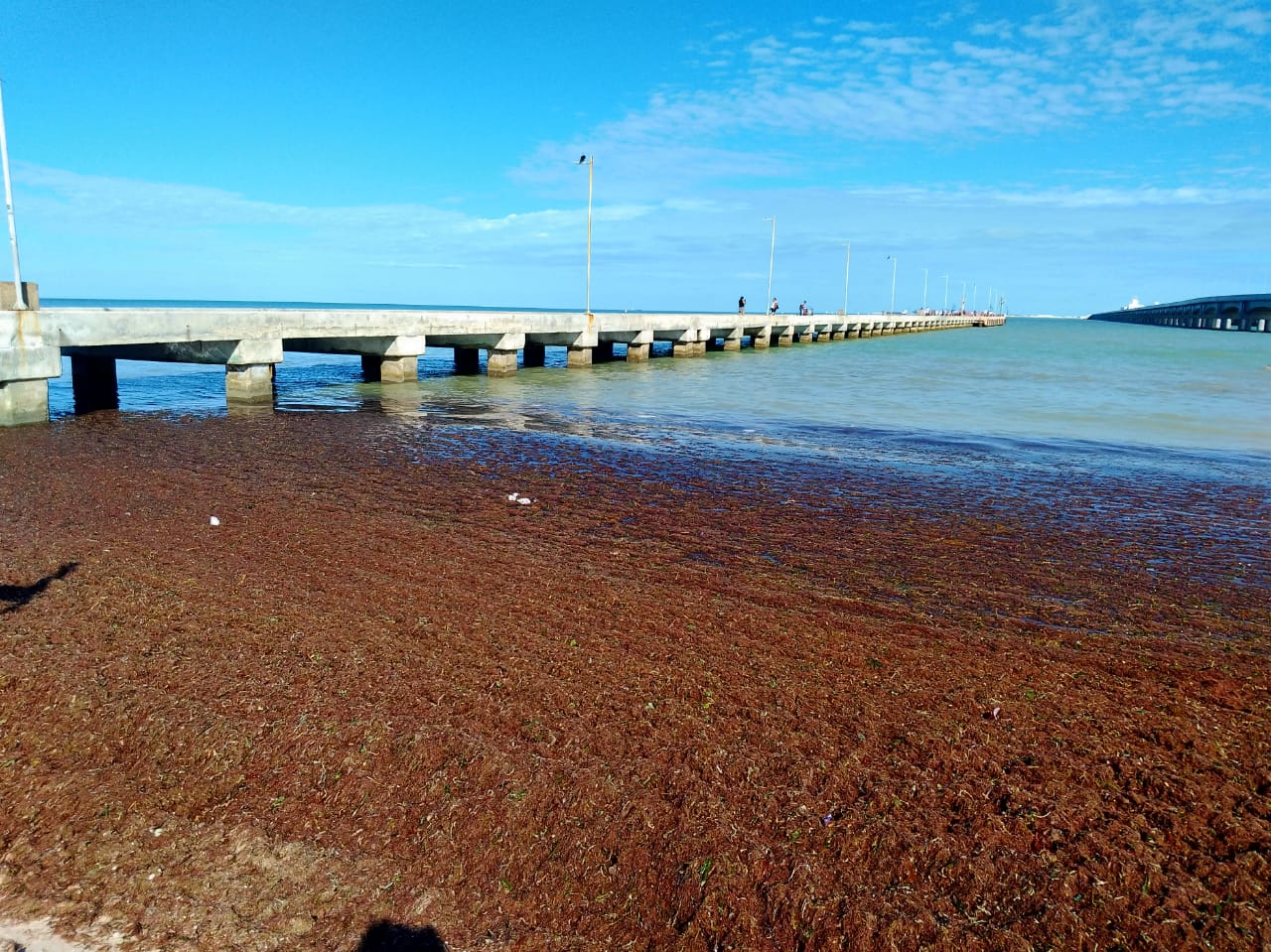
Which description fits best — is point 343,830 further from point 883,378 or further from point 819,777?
point 883,378

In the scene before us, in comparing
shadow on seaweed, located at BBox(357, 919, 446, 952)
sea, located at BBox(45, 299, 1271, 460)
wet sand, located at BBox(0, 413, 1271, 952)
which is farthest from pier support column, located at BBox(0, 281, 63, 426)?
shadow on seaweed, located at BBox(357, 919, 446, 952)

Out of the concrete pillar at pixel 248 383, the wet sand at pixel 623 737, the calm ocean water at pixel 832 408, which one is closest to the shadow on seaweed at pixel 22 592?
the wet sand at pixel 623 737

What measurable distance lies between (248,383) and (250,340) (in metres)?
0.89

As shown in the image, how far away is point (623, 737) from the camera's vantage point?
3.77 meters

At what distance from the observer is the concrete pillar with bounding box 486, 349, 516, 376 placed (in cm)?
2572

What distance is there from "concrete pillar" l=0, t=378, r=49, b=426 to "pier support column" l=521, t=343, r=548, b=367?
18.3m

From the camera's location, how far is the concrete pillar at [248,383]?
55.0 feet

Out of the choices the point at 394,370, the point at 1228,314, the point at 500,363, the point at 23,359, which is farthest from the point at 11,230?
the point at 1228,314

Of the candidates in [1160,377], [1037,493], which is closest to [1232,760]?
[1037,493]

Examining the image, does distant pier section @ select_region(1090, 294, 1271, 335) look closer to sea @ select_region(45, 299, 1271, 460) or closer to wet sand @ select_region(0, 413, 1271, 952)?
sea @ select_region(45, 299, 1271, 460)

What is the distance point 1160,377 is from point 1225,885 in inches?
1391

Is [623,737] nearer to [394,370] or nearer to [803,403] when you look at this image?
Answer: [803,403]

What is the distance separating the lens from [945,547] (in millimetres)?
7117

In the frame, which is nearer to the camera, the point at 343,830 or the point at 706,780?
the point at 343,830
